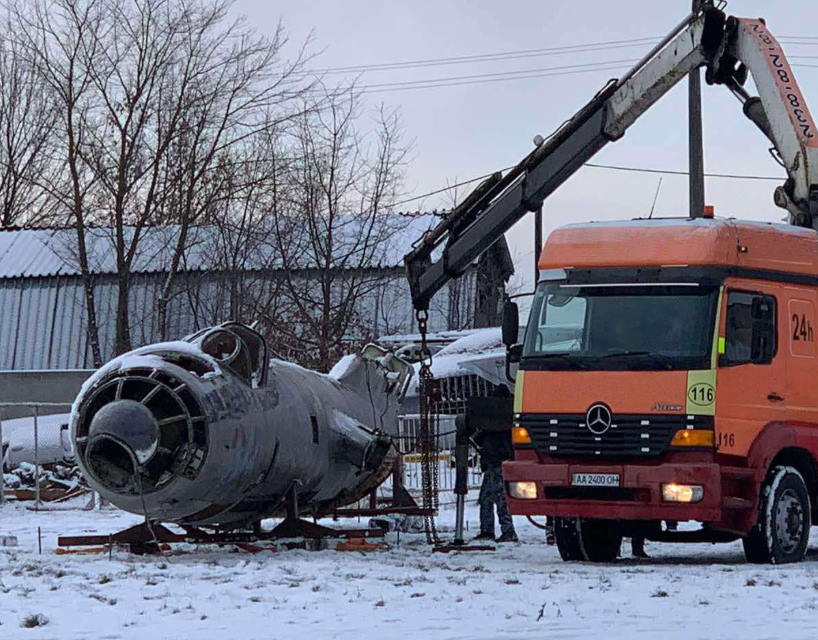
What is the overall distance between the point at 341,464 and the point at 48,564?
435 centimetres

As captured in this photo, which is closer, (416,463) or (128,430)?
(128,430)

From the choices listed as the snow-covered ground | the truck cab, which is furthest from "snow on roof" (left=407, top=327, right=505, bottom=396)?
the truck cab

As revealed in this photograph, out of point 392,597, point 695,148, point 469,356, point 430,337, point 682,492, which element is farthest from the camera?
point 430,337

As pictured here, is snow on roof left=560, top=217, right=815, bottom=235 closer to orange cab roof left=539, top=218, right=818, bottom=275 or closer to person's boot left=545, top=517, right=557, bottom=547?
orange cab roof left=539, top=218, right=818, bottom=275

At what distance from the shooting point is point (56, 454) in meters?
26.6

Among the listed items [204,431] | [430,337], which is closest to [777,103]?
[204,431]

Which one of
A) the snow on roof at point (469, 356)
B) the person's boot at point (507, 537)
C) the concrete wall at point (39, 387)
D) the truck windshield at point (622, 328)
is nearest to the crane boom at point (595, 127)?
the person's boot at point (507, 537)

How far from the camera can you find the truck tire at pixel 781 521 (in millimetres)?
14555

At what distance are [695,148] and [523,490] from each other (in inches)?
569

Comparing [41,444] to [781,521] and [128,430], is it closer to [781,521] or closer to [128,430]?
[128,430]

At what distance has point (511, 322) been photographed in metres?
15.7

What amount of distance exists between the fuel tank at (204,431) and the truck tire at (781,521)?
15.7ft

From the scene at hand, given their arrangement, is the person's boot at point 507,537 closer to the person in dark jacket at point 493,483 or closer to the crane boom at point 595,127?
the person in dark jacket at point 493,483

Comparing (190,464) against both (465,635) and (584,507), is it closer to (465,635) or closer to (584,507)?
(584,507)
